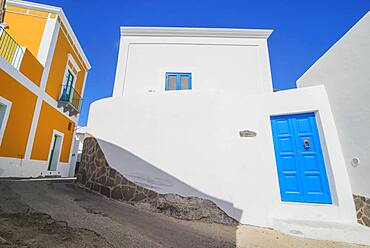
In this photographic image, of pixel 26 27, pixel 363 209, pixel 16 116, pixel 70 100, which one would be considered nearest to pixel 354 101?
pixel 363 209

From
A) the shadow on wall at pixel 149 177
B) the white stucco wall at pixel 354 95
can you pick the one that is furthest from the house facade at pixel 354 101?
the shadow on wall at pixel 149 177

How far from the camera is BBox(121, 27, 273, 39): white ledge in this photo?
7402 millimetres

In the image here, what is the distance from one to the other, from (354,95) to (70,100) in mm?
11794

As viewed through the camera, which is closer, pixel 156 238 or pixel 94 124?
pixel 156 238

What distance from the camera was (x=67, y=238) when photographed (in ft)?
6.94

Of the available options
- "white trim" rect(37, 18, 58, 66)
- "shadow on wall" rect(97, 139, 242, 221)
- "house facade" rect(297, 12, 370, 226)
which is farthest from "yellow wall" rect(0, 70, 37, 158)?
"house facade" rect(297, 12, 370, 226)

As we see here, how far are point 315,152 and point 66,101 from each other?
10.7 metres

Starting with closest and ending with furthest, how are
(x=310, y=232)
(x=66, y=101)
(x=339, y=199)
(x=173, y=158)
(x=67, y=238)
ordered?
(x=67, y=238)
(x=310, y=232)
(x=339, y=199)
(x=173, y=158)
(x=66, y=101)

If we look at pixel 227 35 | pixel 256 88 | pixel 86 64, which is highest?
pixel 86 64

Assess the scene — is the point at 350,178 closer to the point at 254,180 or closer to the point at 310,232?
the point at 310,232

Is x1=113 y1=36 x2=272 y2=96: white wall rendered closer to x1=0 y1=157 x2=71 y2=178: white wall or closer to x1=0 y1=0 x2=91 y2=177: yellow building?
x1=0 y1=0 x2=91 y2=177: yellow building

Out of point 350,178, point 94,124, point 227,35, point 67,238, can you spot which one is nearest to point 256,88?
point 227,35

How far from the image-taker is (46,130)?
26.9 feet

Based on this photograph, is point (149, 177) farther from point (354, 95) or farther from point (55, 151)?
point (55, 151)
